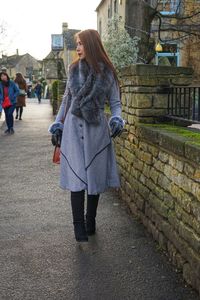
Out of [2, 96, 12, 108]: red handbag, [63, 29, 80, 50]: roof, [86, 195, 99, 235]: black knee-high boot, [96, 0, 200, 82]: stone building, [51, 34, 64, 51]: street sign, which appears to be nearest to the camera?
[86, 195, 99, 235]: black knee-high boot

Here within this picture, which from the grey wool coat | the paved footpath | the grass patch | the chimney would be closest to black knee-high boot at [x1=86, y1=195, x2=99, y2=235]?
the paved footpath

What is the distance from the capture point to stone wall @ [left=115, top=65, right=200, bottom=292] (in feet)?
10.5

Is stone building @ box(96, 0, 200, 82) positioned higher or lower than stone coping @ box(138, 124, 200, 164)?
higher

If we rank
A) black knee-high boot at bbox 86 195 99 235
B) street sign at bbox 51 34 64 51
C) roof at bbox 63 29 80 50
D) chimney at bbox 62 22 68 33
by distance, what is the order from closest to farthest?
1. black knee-high boot at bbox 86 195 99 235
2. street sign at bbox 51 34 64 51
3. roof at bbox 63 29 80 50
4. chimney at bbox 62 22 68 33

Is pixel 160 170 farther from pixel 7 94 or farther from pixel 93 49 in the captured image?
pixel 7 94

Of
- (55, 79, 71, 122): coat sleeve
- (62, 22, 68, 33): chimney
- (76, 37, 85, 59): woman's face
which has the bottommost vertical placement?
(55, 79, 71, 122): coat sleeve

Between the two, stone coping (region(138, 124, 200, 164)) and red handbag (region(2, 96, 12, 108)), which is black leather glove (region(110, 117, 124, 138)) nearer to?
stone coping (region(138, 124, 200, 164))

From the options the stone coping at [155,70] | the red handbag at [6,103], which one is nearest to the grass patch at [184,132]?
the stone coping at [155,70]

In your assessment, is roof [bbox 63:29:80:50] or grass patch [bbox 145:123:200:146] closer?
grass patch [bbox 145:123:200:146]

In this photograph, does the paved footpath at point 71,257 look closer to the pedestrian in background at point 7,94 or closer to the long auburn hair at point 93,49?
the long auburn hair at point 93,49

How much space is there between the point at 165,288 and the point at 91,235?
4.23 ft

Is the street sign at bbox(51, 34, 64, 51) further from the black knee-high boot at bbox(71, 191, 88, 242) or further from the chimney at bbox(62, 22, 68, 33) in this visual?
the chimney at bbox(62, 22, 68, 33)

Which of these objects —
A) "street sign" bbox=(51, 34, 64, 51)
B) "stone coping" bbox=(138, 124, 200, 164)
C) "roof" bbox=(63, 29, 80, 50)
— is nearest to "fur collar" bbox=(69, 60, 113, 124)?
"stone coping" bbox=(138, 124, 200, 164)

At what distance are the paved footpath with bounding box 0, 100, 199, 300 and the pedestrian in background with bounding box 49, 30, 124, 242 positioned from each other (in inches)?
13.9
